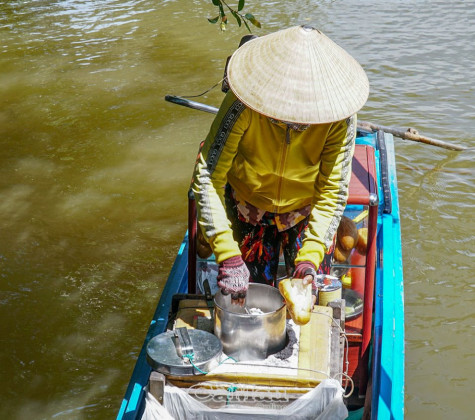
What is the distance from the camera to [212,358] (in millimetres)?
2316

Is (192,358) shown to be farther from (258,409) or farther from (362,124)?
(362,124)

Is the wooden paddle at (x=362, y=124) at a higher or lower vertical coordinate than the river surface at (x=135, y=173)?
higher

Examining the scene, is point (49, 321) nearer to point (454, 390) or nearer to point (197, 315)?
point (197, 315)

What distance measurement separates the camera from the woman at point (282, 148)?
246 centimetres

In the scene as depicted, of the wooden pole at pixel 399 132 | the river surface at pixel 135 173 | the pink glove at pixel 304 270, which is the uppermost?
the pink glove at pixel 304 270

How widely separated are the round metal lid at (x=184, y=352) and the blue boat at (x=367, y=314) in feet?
1.19

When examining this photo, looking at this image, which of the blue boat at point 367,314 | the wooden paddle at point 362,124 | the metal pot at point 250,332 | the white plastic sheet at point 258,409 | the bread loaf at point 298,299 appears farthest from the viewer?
the wooden paddle at point 362,124

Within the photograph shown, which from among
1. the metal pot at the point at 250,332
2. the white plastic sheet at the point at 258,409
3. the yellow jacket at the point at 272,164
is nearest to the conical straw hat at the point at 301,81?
the yellow jacket at the point at 272,164

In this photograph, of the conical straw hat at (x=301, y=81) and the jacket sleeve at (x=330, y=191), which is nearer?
the conical straw hat at (x=301, y=81)

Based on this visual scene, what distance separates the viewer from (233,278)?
253 cm

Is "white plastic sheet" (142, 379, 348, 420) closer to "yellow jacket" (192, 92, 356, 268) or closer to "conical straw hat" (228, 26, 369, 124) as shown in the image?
"yellow jacket" (192, 92, 356, 268)

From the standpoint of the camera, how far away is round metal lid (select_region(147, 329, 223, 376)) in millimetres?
2291

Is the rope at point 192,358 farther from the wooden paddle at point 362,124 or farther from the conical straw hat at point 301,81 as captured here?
the wooden paddle at point 362,124

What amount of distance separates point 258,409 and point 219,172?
36.6 inches
